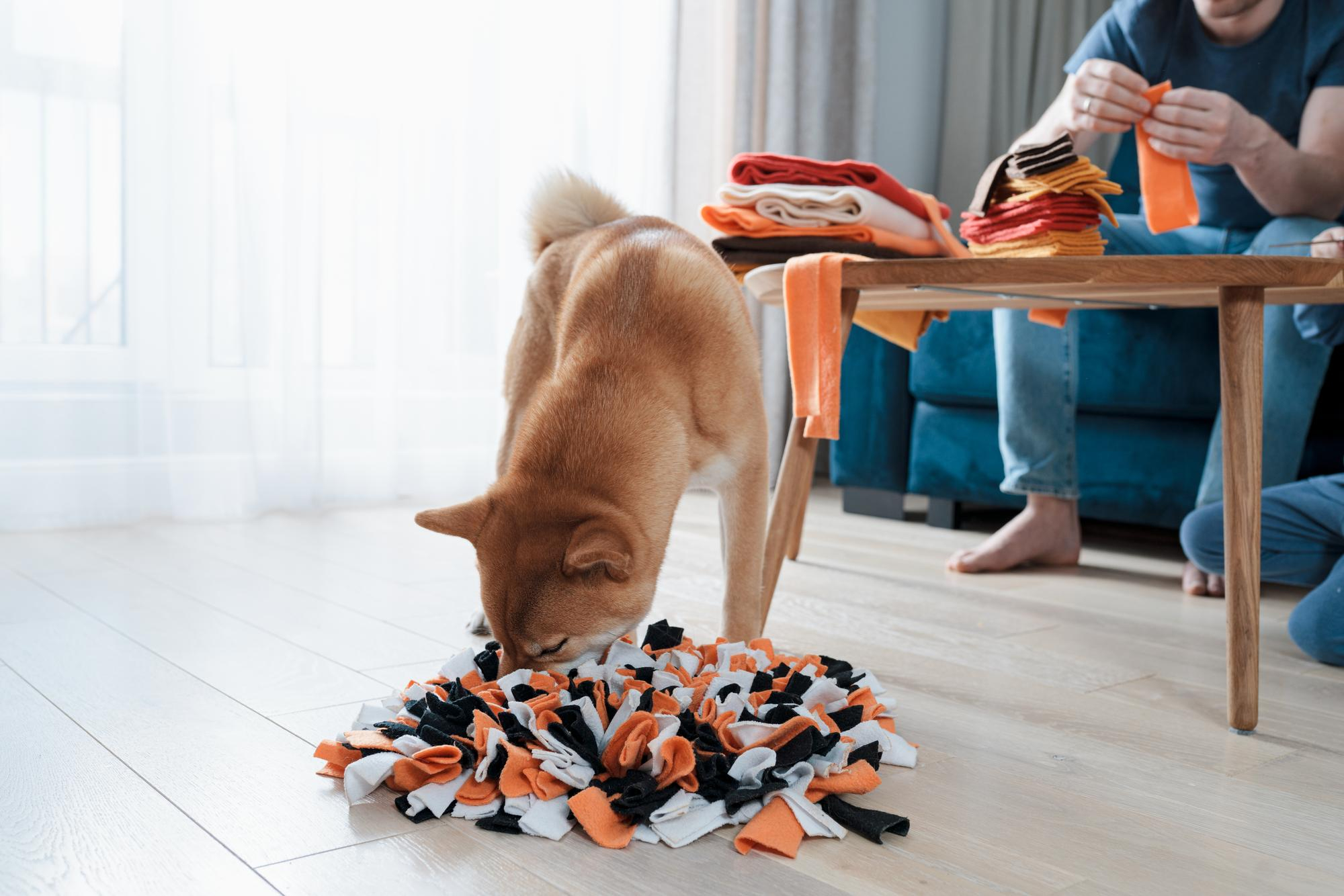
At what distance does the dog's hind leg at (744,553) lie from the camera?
144 cm

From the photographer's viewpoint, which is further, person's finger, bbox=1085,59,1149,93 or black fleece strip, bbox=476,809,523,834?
person's finger, bbox=1085,59,1149,93

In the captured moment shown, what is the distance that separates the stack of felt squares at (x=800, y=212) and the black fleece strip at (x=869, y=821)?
1054 mm

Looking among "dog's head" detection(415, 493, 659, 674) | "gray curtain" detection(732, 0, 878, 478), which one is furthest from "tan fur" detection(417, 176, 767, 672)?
"gray curtain" detection(732, 0, 878, 478)

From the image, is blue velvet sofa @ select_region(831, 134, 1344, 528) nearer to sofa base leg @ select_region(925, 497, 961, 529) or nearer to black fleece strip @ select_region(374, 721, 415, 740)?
sofa base leg @ select_region(925, 497, 961, 529)

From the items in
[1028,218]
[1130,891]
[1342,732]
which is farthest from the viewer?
[1028,218]

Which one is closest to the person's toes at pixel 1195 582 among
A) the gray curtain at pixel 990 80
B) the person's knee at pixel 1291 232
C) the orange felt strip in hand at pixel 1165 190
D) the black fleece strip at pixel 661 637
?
the person's knee at pixel 1291 232

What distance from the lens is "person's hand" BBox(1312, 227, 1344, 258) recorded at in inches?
60.9

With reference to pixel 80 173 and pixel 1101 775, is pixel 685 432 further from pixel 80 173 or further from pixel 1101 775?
pixel 80 173

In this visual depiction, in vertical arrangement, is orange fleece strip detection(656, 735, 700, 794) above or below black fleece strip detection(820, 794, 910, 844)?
above

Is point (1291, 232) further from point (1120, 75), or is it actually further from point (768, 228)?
point (768, 228)

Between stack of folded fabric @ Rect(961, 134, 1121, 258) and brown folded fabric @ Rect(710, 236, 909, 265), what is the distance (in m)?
0.19

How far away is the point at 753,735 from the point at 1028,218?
3.23 feet

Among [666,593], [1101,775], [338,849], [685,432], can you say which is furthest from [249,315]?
[1101,775]

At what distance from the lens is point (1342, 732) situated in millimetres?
1239
